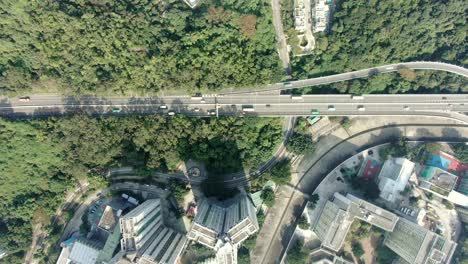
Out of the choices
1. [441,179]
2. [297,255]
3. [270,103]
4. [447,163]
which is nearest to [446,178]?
[441,179]

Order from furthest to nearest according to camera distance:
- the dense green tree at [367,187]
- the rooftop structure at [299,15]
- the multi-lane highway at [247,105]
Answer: the dense green tree at [367,187] → the rooftop structure at [299,15] → the multi-lane highway at [247,105]

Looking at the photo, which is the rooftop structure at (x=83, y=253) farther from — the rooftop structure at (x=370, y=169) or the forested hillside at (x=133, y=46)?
the rooftop structure at (x=370, y=169)

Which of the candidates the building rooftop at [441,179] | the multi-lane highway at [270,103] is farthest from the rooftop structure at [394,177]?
the multi-lane highway at [270,103]

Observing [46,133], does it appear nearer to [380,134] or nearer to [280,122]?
[280,122]

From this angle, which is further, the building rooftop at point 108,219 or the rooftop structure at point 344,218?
the building rooftop at point 108,219

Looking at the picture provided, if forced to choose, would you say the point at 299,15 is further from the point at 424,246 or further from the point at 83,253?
the point at 83,253
